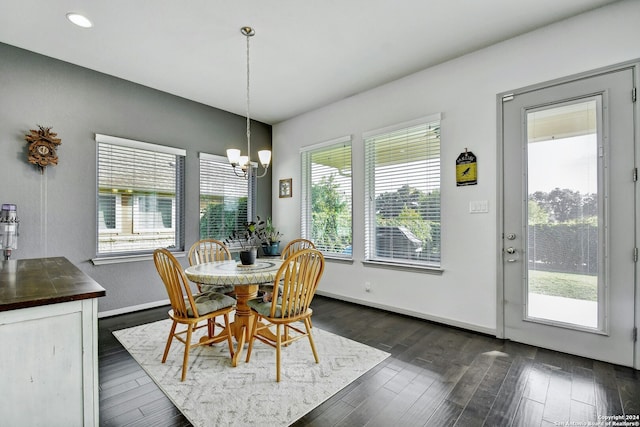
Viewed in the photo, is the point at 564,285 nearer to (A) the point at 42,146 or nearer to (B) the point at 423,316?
(B) the point at 423,316

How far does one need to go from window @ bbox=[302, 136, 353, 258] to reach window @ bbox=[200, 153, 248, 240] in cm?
110

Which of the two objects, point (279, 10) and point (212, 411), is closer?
point (212, 411)

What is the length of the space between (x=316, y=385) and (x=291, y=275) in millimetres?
779

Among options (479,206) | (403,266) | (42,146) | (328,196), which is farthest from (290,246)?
(42,146)

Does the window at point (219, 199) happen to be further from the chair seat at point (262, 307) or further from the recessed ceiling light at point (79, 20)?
the chair seat at point (262, 307)

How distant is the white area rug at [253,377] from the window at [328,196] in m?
1.73

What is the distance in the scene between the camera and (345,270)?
4.27m

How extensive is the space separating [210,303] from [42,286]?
45.9 inches

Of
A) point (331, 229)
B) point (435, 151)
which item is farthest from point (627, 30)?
point (331, 229)

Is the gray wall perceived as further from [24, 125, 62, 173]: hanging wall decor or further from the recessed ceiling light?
the recessed ceiling light

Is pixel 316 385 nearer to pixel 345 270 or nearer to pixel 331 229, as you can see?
pixel 345 270

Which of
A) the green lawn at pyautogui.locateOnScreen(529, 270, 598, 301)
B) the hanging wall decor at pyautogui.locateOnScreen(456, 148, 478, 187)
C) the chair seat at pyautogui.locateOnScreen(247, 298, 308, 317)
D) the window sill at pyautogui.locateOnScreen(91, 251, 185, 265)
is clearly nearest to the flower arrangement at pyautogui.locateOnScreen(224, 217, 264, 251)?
the window sill at pyautogui.locateOnScreen(91, 251, 185, 265)

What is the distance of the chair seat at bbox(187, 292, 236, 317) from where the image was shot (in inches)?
91.0

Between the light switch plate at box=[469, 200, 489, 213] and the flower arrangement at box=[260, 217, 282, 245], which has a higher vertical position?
the light switch plate at box=[469, 200, 489, 213]
